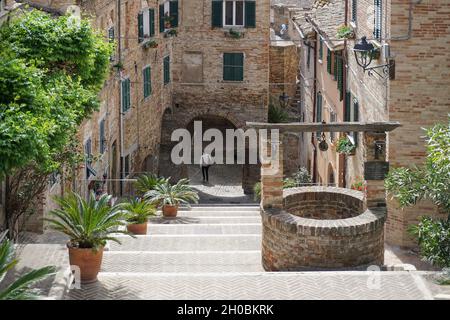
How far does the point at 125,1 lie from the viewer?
31750mm

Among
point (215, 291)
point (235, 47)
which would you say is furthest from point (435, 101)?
point (235, 47)

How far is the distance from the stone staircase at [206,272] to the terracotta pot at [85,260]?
192 mm

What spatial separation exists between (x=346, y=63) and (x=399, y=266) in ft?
37.4

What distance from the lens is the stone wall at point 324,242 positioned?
54.6 ft

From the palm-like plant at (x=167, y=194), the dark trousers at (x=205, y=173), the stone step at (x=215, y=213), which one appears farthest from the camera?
the dark trousers at (x=205, y=173)

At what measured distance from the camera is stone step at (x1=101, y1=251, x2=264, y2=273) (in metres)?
17.3

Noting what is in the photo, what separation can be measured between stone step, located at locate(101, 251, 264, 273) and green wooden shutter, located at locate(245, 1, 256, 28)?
2185 cm

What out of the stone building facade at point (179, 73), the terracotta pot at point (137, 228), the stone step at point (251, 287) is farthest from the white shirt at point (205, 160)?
the stone step at point (251, 287)

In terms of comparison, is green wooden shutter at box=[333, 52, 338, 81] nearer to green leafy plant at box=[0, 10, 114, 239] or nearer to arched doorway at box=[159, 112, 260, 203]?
arched doorway at box=[159, 112, 260, 203]

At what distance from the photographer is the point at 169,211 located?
80.2 feet

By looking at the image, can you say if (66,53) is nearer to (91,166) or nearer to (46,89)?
(46,89)

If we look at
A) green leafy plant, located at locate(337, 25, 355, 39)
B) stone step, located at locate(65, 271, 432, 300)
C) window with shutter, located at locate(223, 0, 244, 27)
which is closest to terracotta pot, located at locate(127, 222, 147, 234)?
stone step, located at locate(65, 271, 432, 300)

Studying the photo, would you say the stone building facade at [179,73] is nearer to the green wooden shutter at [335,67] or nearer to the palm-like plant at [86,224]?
the green wooden shutter at [335,67]

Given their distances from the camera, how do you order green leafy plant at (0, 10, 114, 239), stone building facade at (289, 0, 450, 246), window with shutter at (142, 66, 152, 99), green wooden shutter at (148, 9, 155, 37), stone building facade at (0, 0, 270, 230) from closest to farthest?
green leafy plant at (0, 10, 114, 239), stone building facade at (289, 0, 450, 246), stone building facade at (0, 0, 270, 230), window with shutter at (142, 66, 152, 99), green wooden shutter at (148, 9, 155, 37)
